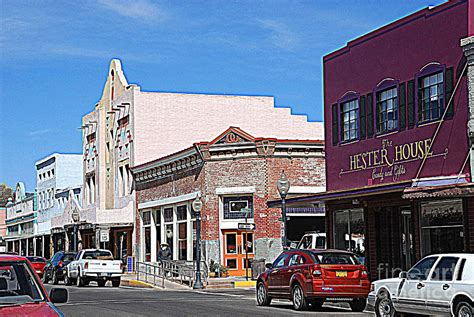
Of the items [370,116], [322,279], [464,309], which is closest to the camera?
[464,309]

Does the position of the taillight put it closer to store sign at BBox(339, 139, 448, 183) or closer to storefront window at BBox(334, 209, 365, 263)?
store sign at BBox(339, 139, 448, 183)

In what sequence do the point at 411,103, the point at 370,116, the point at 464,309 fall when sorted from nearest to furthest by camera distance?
the point at 464,309, the point at 411,103, the point at 370,116

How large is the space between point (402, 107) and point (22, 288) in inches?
720

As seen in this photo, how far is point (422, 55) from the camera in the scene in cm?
2558

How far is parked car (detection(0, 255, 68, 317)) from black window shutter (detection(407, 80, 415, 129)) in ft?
56.7

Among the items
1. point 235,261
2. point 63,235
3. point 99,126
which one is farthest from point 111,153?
point 235,261

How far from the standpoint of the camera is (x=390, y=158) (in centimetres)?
2709

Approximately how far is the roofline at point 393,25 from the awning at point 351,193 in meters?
5.33

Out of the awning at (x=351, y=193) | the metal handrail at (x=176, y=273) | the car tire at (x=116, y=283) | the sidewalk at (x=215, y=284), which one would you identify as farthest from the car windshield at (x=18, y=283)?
the car tire at (x=116, y=283)

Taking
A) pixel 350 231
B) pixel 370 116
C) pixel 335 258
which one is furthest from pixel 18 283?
pixel 350 231

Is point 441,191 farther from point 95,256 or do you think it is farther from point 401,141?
point 95,256

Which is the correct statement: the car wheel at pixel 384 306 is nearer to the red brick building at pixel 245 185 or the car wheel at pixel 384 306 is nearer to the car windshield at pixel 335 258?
the car windshield at pixel 335 258

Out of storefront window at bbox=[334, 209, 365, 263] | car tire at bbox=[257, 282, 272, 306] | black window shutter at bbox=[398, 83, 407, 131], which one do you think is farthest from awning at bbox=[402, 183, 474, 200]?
storefront window at bbox=[334, 209, 365, 263]

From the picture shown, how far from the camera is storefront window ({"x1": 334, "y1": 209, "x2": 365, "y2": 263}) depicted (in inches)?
1153
